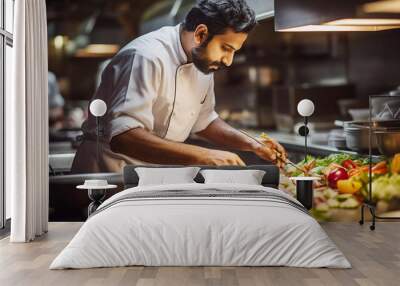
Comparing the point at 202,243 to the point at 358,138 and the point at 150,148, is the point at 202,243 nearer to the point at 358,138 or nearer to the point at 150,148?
the point at 150,148

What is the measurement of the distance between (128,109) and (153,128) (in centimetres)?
37

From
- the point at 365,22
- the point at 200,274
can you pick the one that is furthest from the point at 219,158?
the point at 200,274

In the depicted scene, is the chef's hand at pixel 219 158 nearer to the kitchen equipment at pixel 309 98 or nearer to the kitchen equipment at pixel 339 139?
the kitchen equipment at pixel 309 98

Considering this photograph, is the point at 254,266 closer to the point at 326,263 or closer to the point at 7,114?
A: the point at 326,263

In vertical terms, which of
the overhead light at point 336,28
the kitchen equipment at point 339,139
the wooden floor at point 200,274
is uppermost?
the overhead light at point 336,28

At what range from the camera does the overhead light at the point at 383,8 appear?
26.9ft

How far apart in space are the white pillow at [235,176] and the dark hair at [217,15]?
65.8 inches

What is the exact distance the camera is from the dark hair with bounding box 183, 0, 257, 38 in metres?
8.27

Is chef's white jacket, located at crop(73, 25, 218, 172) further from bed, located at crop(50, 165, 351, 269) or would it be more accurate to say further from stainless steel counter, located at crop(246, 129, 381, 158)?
bed, located at crop(50, 165, 351, 269)

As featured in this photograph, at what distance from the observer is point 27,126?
22.5 ft

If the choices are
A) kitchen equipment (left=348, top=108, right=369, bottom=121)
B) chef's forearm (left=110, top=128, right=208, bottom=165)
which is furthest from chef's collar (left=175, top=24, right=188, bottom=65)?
kitchen equipment (left=348, top=108, right=369, bottom=121)

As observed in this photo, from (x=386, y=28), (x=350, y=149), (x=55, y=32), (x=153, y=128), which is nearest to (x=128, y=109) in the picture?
(x=153, y=128)

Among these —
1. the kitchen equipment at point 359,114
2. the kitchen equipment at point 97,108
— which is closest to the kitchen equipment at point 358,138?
the kitchen equipment at point 359,114

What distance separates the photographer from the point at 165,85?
8.26m
